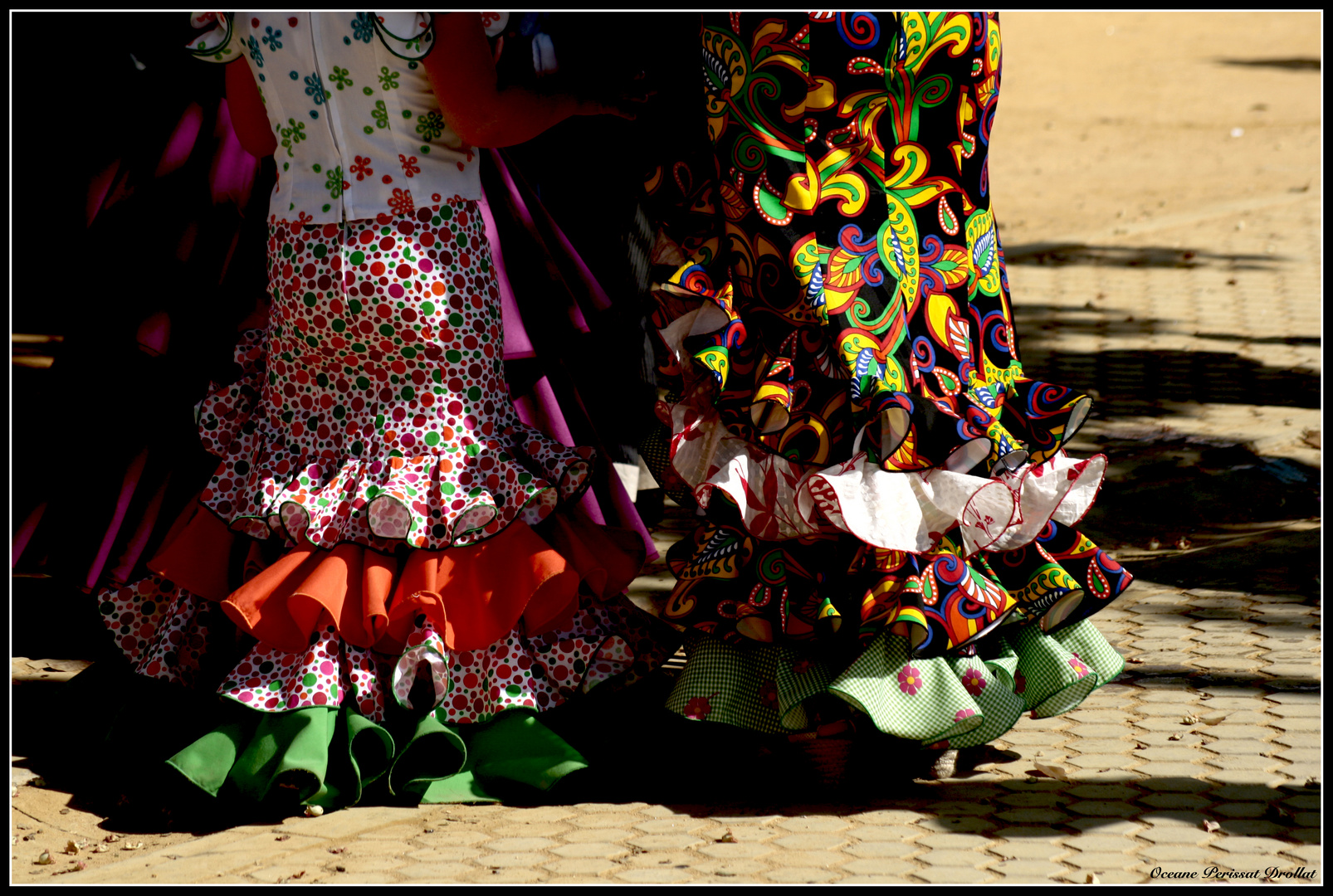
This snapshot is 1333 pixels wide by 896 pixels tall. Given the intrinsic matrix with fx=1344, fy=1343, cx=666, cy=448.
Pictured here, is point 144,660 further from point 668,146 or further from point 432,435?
point 668,146

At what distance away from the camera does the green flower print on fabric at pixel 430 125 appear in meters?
3.23

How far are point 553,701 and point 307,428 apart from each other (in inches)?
36.1

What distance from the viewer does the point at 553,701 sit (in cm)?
329

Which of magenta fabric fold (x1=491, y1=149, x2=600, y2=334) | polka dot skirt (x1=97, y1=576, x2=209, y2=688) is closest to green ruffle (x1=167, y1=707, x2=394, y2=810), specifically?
polka dot skirt (x1=97, y1=576, x2=209, y2=688)

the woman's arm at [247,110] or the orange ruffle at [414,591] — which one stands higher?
the woman's arm at [247,110]

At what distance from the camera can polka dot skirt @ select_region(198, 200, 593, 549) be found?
322 cm

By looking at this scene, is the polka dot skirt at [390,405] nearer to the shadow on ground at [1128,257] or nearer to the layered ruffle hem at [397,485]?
the layered ruffle hem at [397,485]

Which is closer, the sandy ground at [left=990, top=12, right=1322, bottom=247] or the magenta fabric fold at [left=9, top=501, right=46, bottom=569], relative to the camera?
the magenta fabric fold at [left=9, top=501, right=46, bottom=569]

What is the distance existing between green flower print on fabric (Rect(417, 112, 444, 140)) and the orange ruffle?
3.17 ft

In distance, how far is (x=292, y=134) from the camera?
3.27 meters

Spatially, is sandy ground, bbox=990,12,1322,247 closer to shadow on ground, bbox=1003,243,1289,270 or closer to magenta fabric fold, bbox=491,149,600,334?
shadow on ground, bbox=1003,243,1289,270

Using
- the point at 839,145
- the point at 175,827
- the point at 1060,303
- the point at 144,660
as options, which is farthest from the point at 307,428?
the point at 1060,303

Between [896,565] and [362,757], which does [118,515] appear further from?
[896,565]

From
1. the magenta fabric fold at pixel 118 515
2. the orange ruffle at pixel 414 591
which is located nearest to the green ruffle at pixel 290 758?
the orange ruffle at pixel 414 591
